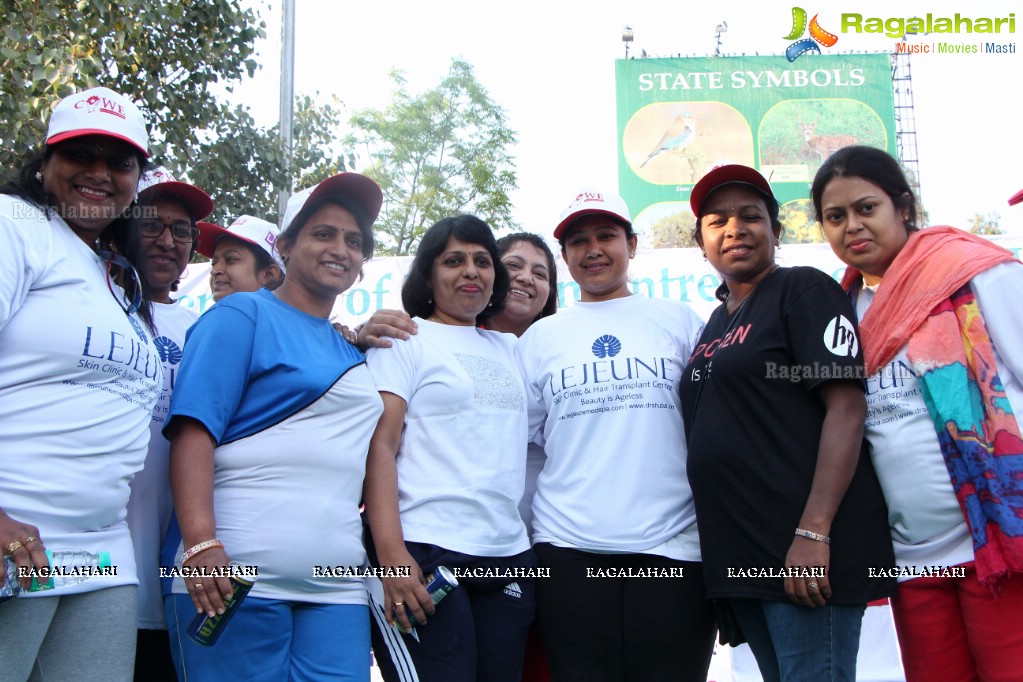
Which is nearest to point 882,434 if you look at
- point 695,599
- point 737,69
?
point 695,599

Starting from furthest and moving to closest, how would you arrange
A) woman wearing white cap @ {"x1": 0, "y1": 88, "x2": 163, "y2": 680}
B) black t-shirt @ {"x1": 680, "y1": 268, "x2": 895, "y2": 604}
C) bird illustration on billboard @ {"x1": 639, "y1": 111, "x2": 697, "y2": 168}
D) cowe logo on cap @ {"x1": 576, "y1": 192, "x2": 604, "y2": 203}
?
bird illustration on billboard @ {"x1": 639, "y1": 111, "x2": 697, "y2": 168}, cowe logo on cap @ {"x1": 576, "y1": 192, "x2": 604, "y2": 203}, black t-shirt @ {"x1": 680, "y1": 268, "x2": 895, "y2": 604}, woman wearing white cap @ {"x1": 0, "y1": 88, "x2": 163, "y2": 680}

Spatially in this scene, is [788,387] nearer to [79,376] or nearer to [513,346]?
[513,346]

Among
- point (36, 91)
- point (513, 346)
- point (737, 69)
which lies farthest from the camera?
point (737, 69)

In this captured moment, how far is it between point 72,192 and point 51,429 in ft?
2.26

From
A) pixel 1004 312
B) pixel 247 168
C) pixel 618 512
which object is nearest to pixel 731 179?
pixel 1004 312

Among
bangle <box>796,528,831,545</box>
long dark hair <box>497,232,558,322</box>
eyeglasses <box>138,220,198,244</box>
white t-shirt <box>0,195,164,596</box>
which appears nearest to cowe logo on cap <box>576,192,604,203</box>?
long dark hair <box>497,232,558,322</box>

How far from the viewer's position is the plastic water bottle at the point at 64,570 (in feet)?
6.01

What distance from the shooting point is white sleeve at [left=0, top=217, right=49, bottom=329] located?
1.98 m

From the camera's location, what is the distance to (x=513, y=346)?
3176mm

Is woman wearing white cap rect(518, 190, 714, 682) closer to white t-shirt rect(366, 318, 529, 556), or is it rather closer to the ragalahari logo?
white t-shirt rect(366, 318, 529, 556)

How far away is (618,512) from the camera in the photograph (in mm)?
2686

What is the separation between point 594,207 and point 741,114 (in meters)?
25.4

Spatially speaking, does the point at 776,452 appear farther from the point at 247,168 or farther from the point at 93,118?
the point at 247,168

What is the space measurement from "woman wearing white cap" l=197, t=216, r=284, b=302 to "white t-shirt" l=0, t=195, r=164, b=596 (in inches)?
65.2
